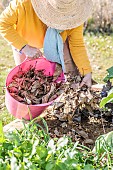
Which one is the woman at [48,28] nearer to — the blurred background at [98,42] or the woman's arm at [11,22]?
the woman's arm at [11,22]

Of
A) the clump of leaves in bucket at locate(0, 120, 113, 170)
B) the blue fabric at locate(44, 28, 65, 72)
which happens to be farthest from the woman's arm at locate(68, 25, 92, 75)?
the clump of leaves in bucket at locate(0, 120, 113, 170)

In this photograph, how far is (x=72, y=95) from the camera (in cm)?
329

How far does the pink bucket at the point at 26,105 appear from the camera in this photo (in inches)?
132

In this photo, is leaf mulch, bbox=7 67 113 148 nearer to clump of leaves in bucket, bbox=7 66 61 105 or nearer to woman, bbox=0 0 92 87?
clump of leaves in bucket, bbox=7 66 61 105

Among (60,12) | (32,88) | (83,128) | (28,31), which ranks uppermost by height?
(60,12)

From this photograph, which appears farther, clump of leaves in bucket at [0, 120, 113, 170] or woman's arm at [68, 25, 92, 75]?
woman's arm at [68, 25, 92, 75]

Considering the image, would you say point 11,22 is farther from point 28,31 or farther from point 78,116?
point 78,116

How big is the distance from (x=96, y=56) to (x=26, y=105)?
7.43 ft

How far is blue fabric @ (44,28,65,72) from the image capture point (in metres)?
3.66

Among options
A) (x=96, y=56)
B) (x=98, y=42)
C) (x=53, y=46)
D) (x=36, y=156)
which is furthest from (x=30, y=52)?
(x=98, y=42)

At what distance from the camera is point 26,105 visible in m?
3.33

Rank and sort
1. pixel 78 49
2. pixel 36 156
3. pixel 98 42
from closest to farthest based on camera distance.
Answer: pixel 36 156 < pixel 78 49 < pixel 98 42

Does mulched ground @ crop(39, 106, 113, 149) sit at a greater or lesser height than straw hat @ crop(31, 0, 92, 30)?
lesser

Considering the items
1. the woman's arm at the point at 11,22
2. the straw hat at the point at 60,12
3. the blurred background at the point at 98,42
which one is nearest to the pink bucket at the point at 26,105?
the woman's arm at the point at 11,22
